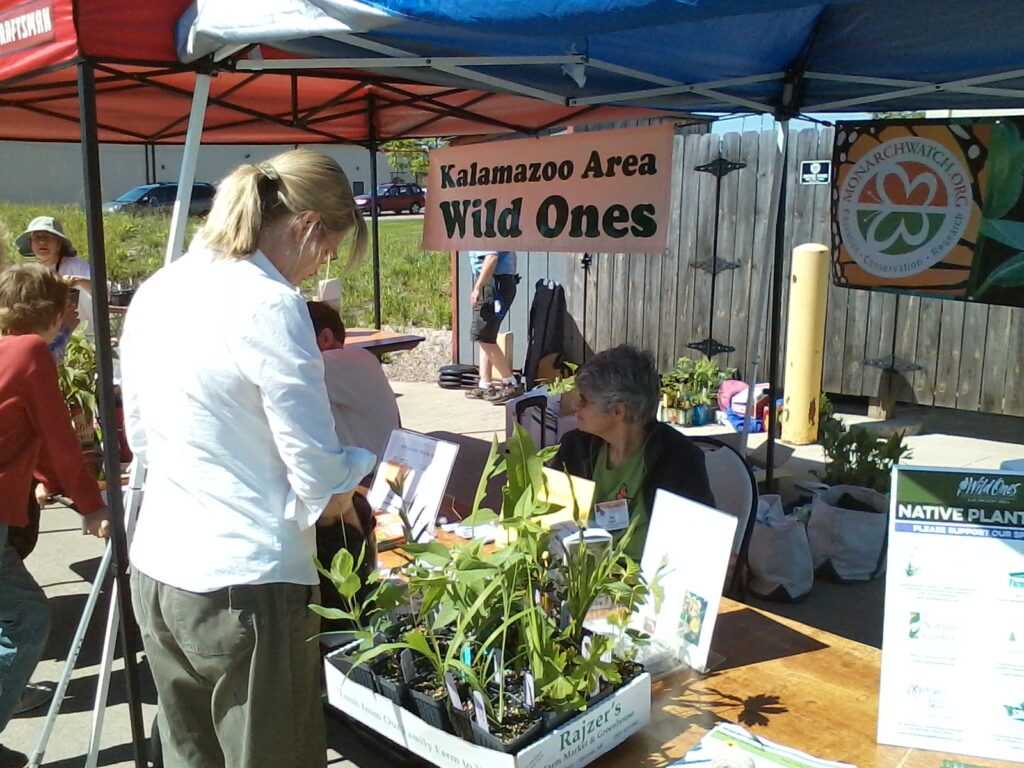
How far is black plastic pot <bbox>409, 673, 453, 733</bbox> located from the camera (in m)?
1.40

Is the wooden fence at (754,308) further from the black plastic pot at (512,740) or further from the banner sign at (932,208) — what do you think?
the black plastic pot at (512,740)

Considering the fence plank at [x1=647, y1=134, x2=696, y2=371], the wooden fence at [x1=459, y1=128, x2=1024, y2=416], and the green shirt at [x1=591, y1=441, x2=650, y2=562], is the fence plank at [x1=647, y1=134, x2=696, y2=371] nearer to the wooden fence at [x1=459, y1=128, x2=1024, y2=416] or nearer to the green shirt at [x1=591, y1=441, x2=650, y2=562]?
the wooden fence at [x1=459, y1=128, x2=1024, y2=416]

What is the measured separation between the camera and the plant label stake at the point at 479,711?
1.34 meters

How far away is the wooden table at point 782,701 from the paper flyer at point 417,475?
852mm

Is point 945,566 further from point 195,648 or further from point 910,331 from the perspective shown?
point 910,331

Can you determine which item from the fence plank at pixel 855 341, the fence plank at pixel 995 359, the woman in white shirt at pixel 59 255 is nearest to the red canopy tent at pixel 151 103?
the woman in white shirt at pixel 59 255

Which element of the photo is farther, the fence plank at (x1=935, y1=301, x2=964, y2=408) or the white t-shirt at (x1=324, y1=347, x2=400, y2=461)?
the fence plank at (x1=935, y1=301, x2=964, y2=408)

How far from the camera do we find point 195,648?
157cm

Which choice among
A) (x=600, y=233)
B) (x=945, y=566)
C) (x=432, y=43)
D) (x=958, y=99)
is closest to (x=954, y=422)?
(x=958, y=99)

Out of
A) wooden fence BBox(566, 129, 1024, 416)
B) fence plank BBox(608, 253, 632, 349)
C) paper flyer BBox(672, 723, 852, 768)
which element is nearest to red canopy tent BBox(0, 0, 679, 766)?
paper flyer BBox(672, 723, 852, 768)

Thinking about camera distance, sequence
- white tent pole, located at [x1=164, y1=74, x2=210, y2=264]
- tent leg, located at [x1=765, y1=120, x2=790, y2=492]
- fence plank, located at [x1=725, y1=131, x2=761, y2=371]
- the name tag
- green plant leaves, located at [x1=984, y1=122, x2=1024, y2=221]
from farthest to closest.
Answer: fence plank, located at [x1=725, y1=131, x2=761, y2=371], tent leg, located at [x1=765, y1=120, x2=790, y2=492], green plant leaves, located at [x1=984, y1=122, x2=1024, y2=221], white tent pole, located at [x1=164, y1=74, x2=210, y2=264], the name tag

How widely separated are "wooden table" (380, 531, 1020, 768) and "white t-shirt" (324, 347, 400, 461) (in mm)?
1508

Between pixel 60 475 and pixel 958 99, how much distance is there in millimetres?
3824

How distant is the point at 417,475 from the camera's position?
2559 millimetres
